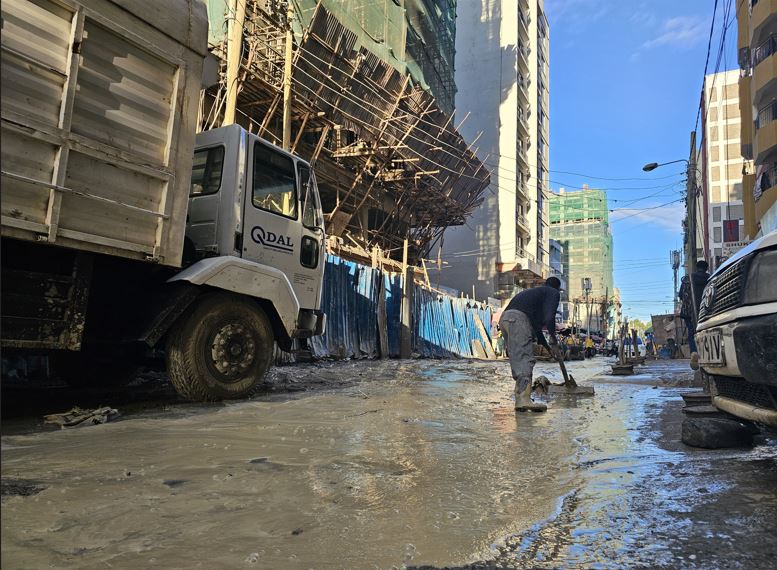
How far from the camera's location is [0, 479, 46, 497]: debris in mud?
243cm

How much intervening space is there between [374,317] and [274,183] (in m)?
9.00

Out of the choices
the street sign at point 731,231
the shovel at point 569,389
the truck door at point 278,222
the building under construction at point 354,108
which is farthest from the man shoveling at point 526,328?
the street sign at point 731,231

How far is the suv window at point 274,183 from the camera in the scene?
6004 millimetres

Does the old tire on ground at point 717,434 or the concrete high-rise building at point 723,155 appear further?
the concrete high-rise building at point 723,155

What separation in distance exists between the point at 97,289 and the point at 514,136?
3970 cm

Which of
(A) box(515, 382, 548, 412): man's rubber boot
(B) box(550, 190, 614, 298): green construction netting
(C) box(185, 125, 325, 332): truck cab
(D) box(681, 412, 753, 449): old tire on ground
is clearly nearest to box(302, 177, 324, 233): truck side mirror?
(C) box(185, 125, 325, 332): truck cab

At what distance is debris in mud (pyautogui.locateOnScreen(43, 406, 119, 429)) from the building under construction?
23.9 feet

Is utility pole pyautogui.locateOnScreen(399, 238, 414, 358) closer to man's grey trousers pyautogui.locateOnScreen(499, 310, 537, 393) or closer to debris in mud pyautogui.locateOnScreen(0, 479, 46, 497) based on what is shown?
man's grey trousers pyautogui.locateOnScreen(499, 310, 537, 393)

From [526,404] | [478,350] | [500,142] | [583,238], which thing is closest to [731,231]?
[478,350]

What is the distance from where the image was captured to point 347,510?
2.46 meters

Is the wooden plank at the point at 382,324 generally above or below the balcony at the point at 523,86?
below

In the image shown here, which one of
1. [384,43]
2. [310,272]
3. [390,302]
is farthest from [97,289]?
[384,43]

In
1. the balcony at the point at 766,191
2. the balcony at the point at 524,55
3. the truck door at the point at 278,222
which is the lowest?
the truck door at the point at 278,222

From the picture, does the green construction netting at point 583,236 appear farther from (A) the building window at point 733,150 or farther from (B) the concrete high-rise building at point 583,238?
(A) the building window at point 733,150
